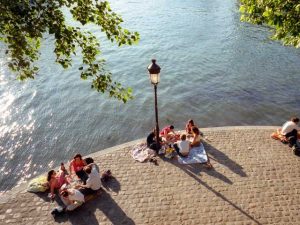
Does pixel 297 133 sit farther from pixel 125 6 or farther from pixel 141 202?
pixel 125 6

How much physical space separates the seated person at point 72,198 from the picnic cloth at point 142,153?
12.1 ft

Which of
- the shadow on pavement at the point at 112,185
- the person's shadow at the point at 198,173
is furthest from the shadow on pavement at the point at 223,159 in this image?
the shadow on pavement at the point at 112,185

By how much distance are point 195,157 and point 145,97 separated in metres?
11.4

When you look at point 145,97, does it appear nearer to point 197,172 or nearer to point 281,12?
point 197,172

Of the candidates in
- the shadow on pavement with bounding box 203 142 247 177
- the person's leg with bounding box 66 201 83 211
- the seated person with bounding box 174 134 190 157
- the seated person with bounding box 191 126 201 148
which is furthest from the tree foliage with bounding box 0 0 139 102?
the seated person with bounding box 191 126 201 148

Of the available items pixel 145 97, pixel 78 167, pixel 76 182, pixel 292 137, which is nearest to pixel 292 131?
pixel 292 137

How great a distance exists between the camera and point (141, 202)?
40.1 feet

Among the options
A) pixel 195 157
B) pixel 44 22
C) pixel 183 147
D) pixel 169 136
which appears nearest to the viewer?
pixel 44 22

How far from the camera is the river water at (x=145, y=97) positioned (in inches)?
780

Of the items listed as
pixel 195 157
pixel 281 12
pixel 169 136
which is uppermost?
pixel 281 12

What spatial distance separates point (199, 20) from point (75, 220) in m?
39.2

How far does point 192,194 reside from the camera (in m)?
12.5

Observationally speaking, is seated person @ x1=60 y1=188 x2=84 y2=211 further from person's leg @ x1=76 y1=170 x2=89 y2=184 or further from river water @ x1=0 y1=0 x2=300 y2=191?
river water @ x1=0 y1=0 x2=300 y2=191

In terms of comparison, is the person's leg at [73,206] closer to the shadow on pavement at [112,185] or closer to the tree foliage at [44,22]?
the shadow on pavement at [112,185]
